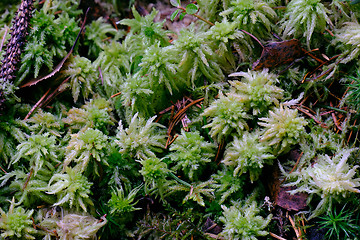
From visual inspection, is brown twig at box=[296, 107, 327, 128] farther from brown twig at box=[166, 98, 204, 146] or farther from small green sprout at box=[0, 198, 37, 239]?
small green sprout at box=[0, 198, 37, 239]

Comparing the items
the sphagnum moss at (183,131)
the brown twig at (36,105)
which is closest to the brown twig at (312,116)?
the sphagnum moss at (183,131)

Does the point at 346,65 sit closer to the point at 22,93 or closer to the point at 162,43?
the point at 162,43

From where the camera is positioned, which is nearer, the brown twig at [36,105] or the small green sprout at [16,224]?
the small green sprout at [16,224]

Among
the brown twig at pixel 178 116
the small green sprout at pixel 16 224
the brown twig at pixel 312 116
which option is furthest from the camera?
the brown twig at pixel 178 116

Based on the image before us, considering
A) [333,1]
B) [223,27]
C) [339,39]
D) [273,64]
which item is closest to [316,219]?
[273,64]

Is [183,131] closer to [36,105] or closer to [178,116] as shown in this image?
[178,116]

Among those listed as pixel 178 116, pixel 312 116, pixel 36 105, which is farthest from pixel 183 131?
pixel 36 105

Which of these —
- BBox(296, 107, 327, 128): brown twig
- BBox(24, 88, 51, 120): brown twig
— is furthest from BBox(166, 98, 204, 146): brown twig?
BBox(24, 88, 51, 120): brown twig

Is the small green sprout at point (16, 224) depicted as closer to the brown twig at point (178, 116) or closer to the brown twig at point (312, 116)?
the brown twig at point (178, 116)

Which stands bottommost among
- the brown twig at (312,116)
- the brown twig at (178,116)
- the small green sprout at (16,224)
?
the small green sprout at (16,224)

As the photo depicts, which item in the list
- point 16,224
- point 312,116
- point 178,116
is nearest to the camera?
point 16,224

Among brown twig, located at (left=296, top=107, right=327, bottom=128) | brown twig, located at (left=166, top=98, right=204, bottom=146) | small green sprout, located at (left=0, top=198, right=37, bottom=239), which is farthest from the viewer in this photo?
brown twig, located at (left=166, top=98, right=204, bottom=146)
